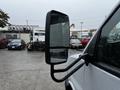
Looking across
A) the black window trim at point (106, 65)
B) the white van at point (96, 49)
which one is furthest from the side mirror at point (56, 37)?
the black window trim at point (106, 65)

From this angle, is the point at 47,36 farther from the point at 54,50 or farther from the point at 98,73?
the point at 98,73

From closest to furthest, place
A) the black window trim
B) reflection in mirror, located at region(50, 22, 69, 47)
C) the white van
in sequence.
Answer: the black window trim → the white van → reflection in mirror, located at region(50, 22, 69, 47)

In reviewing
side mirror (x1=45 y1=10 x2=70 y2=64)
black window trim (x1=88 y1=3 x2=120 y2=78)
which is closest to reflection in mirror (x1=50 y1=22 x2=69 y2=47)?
side mirror (x1=45 y1=10 x2=70 y2=64)

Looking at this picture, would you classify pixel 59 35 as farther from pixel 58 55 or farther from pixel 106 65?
pixel 106 65

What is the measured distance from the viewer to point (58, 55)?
2559 mm

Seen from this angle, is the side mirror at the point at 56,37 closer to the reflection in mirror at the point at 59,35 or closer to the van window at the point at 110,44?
the reflection in mirror at the point at 59,35

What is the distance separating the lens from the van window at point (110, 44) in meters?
2.33

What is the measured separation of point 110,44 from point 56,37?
0.47 m

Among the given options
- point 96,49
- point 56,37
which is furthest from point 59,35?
point 96,49

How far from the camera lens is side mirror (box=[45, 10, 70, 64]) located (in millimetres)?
2355

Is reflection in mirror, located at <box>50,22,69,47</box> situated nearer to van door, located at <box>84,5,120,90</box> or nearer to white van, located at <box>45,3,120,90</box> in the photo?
white van, located at <box>45,3,120,90</box>

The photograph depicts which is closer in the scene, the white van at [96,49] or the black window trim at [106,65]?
the black window trim at [106,65]

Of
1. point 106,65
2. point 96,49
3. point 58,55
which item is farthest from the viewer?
point 96,49

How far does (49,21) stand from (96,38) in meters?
0.61
